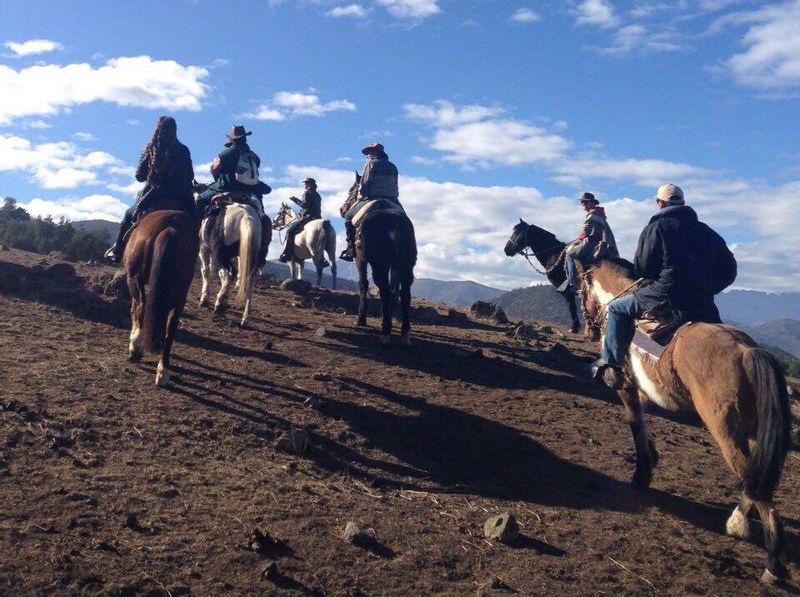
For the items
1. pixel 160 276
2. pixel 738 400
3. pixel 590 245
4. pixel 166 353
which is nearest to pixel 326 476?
pixel 166 353

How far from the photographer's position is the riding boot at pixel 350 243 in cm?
1262

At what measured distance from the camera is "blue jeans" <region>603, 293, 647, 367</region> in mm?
7023

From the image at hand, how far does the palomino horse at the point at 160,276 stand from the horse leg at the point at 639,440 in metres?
4.84

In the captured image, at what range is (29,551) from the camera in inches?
180

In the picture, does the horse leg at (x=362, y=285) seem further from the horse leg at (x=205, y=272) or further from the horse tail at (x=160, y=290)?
the horse tail at (x=160, y=290)

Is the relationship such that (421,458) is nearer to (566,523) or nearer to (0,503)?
(566,523)

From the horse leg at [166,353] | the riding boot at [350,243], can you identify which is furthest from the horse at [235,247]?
the horse leg at [166,353]

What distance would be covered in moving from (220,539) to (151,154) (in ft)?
20.6

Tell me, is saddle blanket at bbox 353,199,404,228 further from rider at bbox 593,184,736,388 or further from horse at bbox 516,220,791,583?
horse at bbox 516,220,791,583

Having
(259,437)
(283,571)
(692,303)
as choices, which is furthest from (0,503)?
(692,303)

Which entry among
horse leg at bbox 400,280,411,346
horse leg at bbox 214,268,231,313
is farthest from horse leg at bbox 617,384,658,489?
horse leg at bbox 214,268,231,313

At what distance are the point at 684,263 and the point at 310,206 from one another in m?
17.0

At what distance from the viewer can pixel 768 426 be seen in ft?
17.1

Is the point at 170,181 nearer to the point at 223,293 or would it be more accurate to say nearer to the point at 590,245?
the point at 223,293
